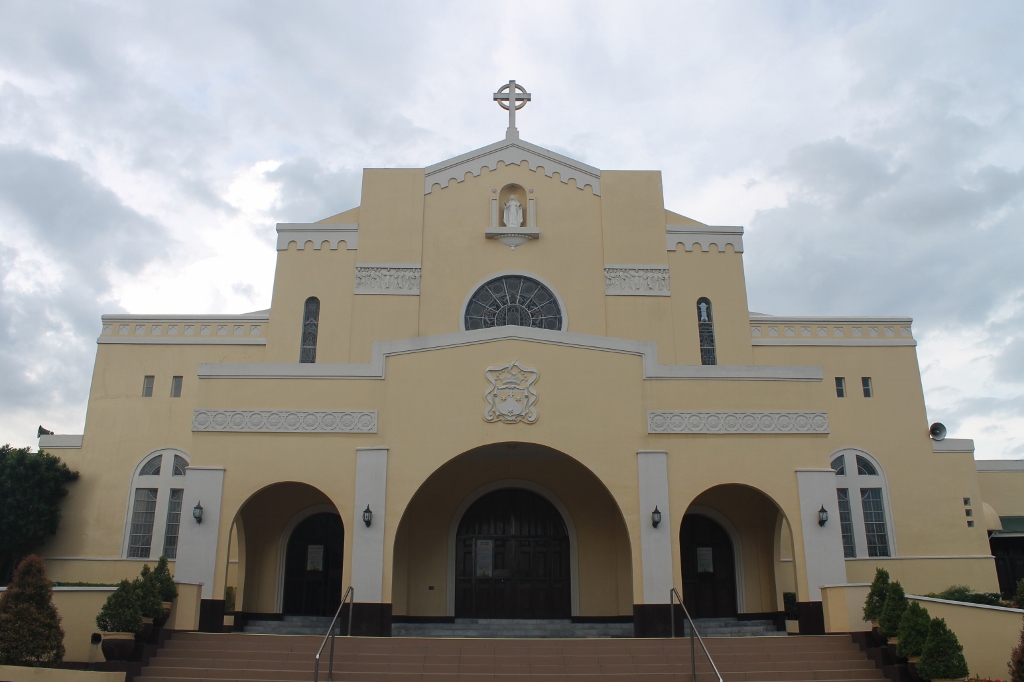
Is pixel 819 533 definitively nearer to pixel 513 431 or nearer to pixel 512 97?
pixel 513 431

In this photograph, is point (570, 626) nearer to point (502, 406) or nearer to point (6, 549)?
point (502, 406)

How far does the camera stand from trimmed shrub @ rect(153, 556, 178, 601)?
14469mm

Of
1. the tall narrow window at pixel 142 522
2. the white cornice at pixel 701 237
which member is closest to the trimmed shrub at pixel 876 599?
the white cornice at pixel 701 237

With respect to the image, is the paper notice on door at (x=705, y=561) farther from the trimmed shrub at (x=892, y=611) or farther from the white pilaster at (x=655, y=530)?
the trimmed shrub at (x=892, y=611)

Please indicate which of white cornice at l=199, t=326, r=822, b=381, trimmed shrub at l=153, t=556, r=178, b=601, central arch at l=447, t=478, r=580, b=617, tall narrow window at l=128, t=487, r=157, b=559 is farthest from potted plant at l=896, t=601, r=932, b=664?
tall narrow window at l=128, t=487, r=157, b=559

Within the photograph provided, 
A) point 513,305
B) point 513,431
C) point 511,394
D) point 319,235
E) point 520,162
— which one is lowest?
point 513,431

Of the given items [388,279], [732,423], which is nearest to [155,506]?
[388,279]

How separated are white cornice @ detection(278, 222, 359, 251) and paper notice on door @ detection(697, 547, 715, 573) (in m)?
11.7

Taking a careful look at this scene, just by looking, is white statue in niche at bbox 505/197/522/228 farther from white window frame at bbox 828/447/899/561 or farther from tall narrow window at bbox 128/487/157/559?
tall narrow window at bbox 128/487/157/559

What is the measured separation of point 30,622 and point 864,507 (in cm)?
1946

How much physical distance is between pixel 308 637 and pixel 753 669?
7375mm

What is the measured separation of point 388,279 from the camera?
70.0 ft

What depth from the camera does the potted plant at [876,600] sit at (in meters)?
14.1

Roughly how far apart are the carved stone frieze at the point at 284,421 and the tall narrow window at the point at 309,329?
4.33m
